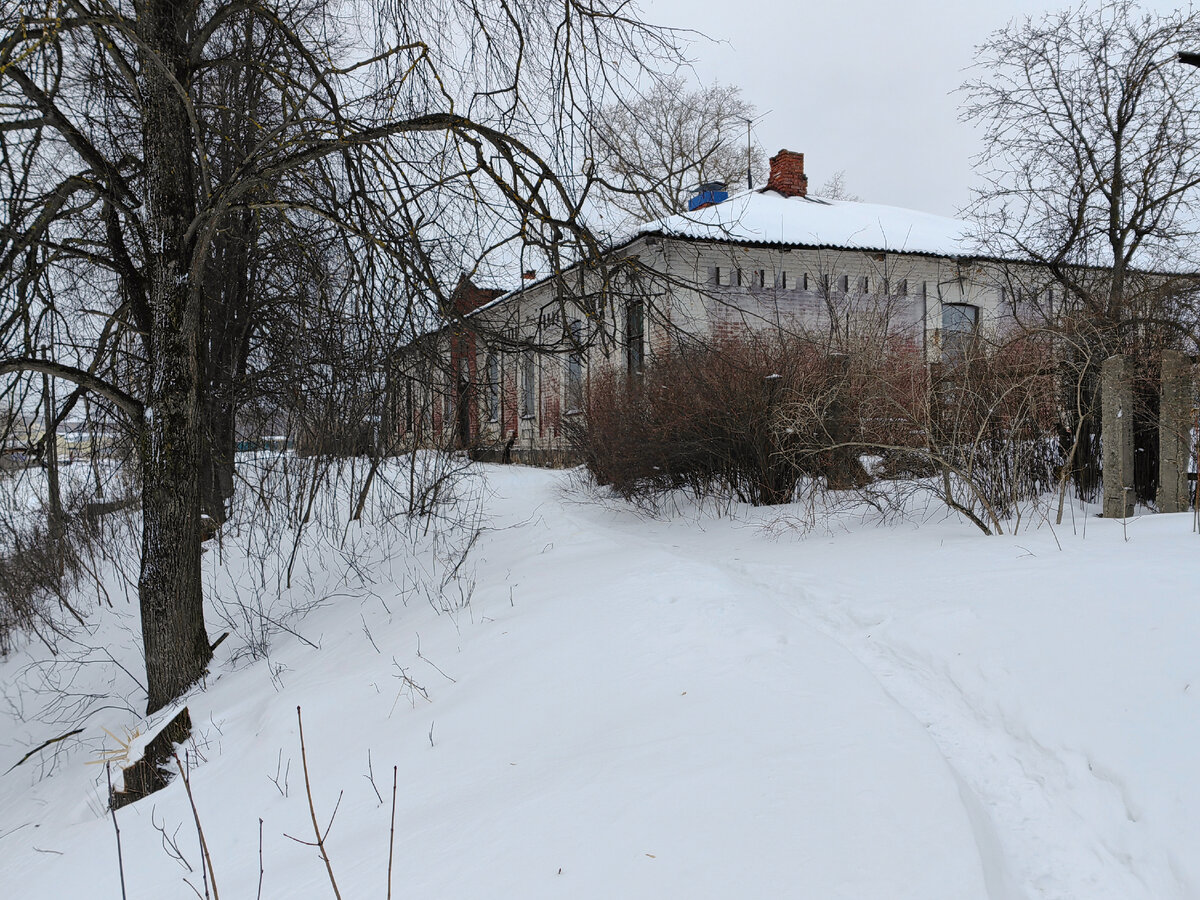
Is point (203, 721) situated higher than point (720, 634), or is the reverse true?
point (720, 634)

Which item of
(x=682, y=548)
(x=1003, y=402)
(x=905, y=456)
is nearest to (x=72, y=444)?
(x=682, y=548)

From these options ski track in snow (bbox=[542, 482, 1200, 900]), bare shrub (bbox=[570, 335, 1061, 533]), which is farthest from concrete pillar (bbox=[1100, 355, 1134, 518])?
ski track in snow (bbox=[542, 482, 1200, 900])

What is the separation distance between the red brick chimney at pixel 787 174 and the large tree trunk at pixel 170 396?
1679 cm

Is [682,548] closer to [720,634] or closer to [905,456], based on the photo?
[905,456]

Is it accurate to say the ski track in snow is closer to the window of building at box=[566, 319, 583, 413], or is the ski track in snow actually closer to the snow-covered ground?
the snow-covered ground

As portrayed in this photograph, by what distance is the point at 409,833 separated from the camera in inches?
115

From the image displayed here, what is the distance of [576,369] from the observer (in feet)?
56.7

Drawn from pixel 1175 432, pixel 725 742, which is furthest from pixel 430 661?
pixel 1175 432

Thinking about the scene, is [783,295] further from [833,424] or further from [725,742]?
[725,742]

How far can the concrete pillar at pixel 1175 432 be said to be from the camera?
634 cm

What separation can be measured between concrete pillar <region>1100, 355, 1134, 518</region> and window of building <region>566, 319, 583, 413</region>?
4.50m

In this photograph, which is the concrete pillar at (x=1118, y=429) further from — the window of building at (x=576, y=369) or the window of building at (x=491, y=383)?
the window of building at (x=491, y=383)

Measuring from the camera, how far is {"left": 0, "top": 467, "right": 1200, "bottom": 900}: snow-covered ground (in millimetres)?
2445

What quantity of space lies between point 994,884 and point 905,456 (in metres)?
5.19
